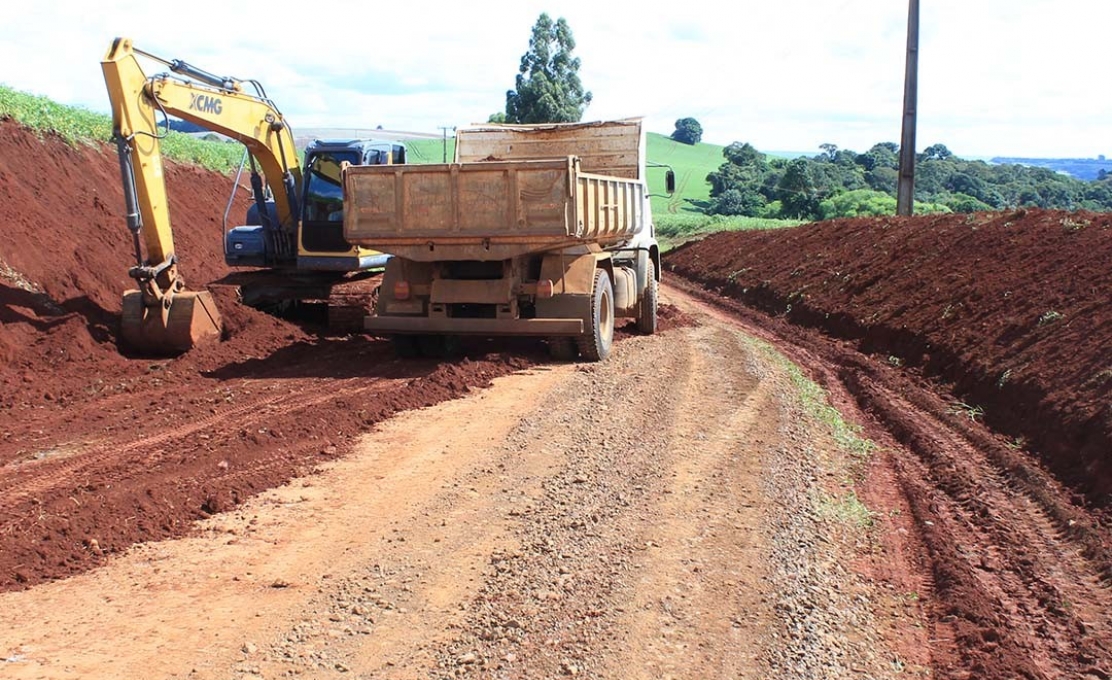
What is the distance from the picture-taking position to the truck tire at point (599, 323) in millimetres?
13008

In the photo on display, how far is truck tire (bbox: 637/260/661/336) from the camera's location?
16141mm

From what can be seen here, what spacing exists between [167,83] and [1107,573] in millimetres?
11269

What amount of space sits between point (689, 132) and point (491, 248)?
8347 cm

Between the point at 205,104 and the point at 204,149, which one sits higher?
the point at 204,149

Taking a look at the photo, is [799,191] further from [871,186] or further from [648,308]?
[648,308]

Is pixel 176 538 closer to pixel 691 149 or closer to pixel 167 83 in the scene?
pixel 167 83

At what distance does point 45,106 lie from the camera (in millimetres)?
23203

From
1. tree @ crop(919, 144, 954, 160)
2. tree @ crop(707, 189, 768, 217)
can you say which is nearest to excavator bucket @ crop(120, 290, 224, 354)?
tree @ crop(707, 189, 768, 217)

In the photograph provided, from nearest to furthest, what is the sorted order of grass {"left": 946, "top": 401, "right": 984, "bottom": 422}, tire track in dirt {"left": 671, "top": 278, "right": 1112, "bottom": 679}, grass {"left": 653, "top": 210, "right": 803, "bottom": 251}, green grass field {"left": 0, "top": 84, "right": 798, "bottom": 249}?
tire track in dirt {"left": 671, "top": 278, "right": 1112, "bottom": 679} → grass {"left": 946, "top": 401, "right": 984, "bottom": 422} → green grass field {"left": 0, "top": 84, "right": 798, "bottom": 249} → grass {"left": 653, "top": 210, "right": 803, "bottom": 251}

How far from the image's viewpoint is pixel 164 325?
13.2m

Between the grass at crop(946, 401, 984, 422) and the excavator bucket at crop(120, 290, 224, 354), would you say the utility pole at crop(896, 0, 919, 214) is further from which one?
the excavator bucket at crop(120, 290, 224, 354)

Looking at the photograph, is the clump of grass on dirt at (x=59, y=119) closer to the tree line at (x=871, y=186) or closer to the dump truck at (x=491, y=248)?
the dump truck at (x=491, y=248)

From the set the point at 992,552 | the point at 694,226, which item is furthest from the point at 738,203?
the point at 992,552

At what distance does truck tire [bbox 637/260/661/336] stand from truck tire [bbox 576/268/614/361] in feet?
6.82
